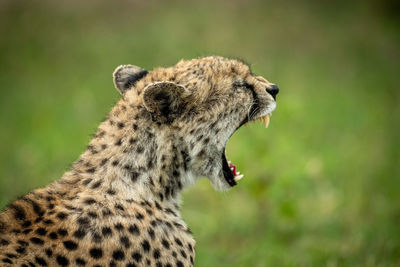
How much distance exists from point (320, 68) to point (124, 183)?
7.28 metres

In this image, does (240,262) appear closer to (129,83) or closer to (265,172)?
(265,172)

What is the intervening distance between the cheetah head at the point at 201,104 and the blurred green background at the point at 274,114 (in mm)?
1242

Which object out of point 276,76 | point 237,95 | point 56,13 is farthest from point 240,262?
point 56,13

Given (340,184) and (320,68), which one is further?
(320,68)

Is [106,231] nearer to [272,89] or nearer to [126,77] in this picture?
[126,77]

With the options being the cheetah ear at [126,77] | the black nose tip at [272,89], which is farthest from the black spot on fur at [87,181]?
the black nose tip at [272,89]

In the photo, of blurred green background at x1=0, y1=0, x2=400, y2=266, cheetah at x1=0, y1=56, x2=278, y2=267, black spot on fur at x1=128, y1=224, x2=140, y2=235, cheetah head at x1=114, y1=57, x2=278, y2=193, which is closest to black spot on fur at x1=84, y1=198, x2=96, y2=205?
cheetah at x1=0, y1=56, x2=278, y2=267

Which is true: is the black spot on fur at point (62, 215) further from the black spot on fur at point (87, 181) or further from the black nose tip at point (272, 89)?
the black nose tip at point (272, 89)

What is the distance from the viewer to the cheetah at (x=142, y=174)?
2293 millimetres

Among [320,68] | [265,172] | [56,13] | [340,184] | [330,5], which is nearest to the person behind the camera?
[265,172]

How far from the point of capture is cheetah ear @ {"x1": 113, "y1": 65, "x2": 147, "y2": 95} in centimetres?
292

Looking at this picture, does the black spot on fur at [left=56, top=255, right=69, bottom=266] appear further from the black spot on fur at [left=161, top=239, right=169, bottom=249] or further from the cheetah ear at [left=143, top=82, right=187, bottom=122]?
the cheetah ear at [left=143, top=82, right=187, bottom=122]

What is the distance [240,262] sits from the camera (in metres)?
3.78

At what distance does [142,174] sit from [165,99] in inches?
14.5
